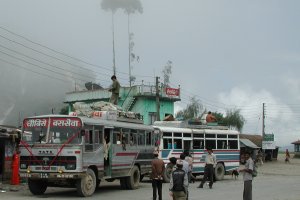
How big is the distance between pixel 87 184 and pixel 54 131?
2.21 metres

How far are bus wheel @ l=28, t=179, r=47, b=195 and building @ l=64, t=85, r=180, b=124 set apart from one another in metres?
29.9

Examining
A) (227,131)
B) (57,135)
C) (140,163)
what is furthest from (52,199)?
(227,131)

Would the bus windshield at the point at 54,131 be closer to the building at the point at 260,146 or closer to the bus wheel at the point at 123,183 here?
the bus wheel at the point at 123,183

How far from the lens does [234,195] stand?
20.0 meters

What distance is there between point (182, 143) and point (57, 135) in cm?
1089

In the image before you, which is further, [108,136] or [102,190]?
[102,190]

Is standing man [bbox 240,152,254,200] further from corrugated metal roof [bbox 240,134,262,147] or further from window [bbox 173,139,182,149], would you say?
corrugated metal roof [bbox 240,134,262,147]

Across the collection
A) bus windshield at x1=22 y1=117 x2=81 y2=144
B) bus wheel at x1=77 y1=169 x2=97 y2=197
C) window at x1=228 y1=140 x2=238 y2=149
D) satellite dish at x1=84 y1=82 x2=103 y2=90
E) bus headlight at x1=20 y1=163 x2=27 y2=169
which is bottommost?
bus wheel at x1=77 y1=169 x2=97 y2=197

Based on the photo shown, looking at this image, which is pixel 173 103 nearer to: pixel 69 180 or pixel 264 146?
pixel 264 146

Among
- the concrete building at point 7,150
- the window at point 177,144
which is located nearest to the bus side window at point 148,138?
the window at point 177,144

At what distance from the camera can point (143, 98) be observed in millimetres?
49688

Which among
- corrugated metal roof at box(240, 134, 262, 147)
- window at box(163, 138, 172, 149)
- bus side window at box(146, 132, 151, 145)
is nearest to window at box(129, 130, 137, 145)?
bus side window at box(146, 132, 151, 145)

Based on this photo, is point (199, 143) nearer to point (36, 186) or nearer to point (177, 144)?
point (177, 144)

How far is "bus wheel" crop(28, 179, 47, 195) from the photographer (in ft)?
61.3
